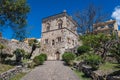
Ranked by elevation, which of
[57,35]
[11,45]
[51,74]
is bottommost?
[51,74]

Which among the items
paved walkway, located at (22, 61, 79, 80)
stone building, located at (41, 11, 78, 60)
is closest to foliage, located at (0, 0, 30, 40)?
paved walkway, located at (22, 61, 79, 80)

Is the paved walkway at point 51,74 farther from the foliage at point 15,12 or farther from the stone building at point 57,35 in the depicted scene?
the stone building at point 57,35

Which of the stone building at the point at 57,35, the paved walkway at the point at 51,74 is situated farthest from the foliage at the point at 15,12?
the stone building at the point at 57,35

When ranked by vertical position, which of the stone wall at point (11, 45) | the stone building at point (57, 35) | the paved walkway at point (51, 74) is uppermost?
the stone building at point (57, 35)

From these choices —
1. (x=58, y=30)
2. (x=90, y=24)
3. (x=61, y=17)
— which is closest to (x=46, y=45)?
(x=58, y=30)

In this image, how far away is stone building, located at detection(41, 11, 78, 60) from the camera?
37031mm

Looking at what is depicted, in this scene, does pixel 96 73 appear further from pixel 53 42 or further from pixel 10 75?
pixel 53 42

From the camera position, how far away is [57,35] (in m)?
38.5

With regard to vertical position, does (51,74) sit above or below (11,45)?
below

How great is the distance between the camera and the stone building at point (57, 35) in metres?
37.0

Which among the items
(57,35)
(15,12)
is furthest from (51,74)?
(57,35)

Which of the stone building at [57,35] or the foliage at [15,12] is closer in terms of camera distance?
the foliage at [15,12]

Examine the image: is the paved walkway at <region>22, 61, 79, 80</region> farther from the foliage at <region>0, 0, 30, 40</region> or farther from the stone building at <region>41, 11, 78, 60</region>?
the stone building at <region>41, 11, 78, 60</region>

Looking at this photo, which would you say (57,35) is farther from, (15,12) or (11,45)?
(15,12)
